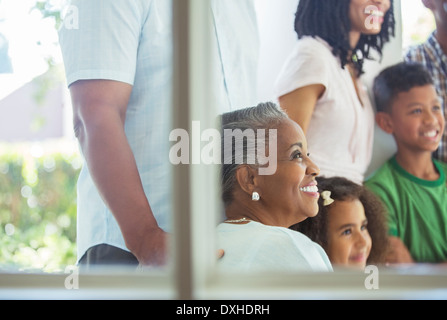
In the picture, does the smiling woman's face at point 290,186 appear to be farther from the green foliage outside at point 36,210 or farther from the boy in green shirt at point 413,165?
the green foliage outside at point 36,210

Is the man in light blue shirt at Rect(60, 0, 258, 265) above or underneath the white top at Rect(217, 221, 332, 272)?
above

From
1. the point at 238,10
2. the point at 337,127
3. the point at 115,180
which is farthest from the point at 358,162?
the point at 115,180

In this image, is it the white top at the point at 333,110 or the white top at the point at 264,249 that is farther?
the white top at the point at 333,110

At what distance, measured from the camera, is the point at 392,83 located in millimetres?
2311

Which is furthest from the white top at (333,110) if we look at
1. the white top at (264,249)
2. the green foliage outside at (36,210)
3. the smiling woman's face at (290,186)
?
the green foliage outside at (36,210)

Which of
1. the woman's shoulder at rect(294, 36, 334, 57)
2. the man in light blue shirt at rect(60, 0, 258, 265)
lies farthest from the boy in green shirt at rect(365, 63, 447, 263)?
the man in light blue shirt at rect(60, 0, 258, 265)

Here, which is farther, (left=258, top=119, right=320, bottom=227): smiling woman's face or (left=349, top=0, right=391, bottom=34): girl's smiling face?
(left=349, top=0, right=391, bottom=34): girl's smiling face

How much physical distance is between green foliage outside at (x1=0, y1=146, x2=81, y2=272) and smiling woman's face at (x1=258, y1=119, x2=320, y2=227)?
822mm

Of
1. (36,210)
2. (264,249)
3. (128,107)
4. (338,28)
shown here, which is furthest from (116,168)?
(338,28)

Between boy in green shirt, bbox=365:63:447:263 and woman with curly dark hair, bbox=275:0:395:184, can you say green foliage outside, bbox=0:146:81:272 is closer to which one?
woman with curly dark hair, bbox=275:0:395:184

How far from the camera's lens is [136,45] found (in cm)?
224

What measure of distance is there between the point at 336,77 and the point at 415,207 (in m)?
0.64

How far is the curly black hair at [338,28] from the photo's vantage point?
229 centimetres

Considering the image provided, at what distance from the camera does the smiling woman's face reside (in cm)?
220
